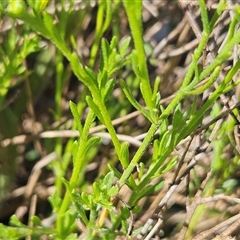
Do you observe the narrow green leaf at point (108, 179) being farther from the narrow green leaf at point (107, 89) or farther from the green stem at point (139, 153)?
the narrow green leaf at point (107, 89)

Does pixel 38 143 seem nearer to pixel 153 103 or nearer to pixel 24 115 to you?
pixel 24 115

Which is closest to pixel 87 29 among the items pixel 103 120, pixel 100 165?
pixel 100 165

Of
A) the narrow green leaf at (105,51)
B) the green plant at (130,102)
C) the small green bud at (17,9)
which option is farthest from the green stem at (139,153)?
the small green bud at (17,9)

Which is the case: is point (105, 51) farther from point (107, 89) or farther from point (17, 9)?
point (17, 9)

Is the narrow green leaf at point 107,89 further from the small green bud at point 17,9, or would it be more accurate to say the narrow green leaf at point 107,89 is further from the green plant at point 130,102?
the small green bud at point 17,9

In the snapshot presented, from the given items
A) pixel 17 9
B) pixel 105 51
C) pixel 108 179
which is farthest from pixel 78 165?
pixel 17 9

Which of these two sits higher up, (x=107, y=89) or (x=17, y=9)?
(x=17, y=9)

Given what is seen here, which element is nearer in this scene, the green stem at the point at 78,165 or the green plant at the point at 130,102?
the green plant at the point at 130,102

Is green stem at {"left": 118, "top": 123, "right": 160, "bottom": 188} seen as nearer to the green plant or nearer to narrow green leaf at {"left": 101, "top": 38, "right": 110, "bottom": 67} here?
the green plant

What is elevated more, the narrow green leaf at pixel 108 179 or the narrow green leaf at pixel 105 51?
the narrow green leaf at pixel 105 51

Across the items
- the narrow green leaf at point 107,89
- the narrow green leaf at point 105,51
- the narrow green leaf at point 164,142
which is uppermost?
the narrow green leaf at point 105,51

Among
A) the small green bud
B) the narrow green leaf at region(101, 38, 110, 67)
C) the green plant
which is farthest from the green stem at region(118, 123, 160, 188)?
the small green bud
